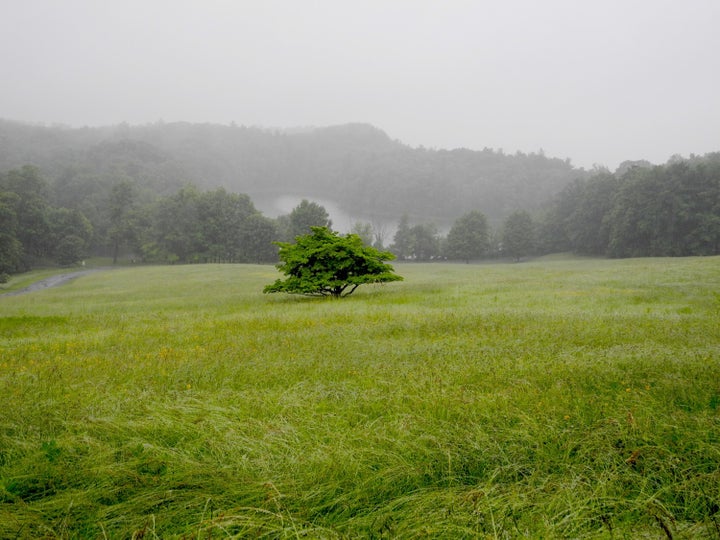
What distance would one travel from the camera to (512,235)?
284ft

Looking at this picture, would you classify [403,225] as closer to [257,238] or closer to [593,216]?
[257,238]

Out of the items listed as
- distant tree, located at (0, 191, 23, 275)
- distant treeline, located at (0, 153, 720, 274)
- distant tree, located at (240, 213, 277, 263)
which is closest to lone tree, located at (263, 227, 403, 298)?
distant tree, located at (0, 191, 23, 275)

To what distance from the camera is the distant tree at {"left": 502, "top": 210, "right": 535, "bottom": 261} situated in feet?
283

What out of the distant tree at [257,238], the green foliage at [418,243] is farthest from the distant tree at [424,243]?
the distant tree at [257,238]

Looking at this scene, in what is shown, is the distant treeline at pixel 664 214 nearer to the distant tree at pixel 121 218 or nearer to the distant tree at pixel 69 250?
the distant tree at pixel 121 218

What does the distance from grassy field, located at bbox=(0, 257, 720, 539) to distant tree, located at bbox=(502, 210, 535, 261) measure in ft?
275

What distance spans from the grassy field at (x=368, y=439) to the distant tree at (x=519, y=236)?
275 ft

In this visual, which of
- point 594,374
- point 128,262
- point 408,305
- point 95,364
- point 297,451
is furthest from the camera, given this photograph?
point 128,262

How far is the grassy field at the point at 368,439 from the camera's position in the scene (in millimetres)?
2494

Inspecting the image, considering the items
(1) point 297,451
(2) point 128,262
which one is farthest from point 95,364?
(2) point 128,262

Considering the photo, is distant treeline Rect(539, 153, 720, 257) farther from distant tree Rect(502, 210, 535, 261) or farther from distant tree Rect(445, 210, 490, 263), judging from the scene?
distant tree Rect(445, 210, 490, 263)

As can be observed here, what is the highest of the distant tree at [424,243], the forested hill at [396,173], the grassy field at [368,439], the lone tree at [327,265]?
the forested hill at [396,173]

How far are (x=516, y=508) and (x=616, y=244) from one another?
77.1 metres

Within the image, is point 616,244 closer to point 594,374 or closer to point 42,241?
point 594,374
